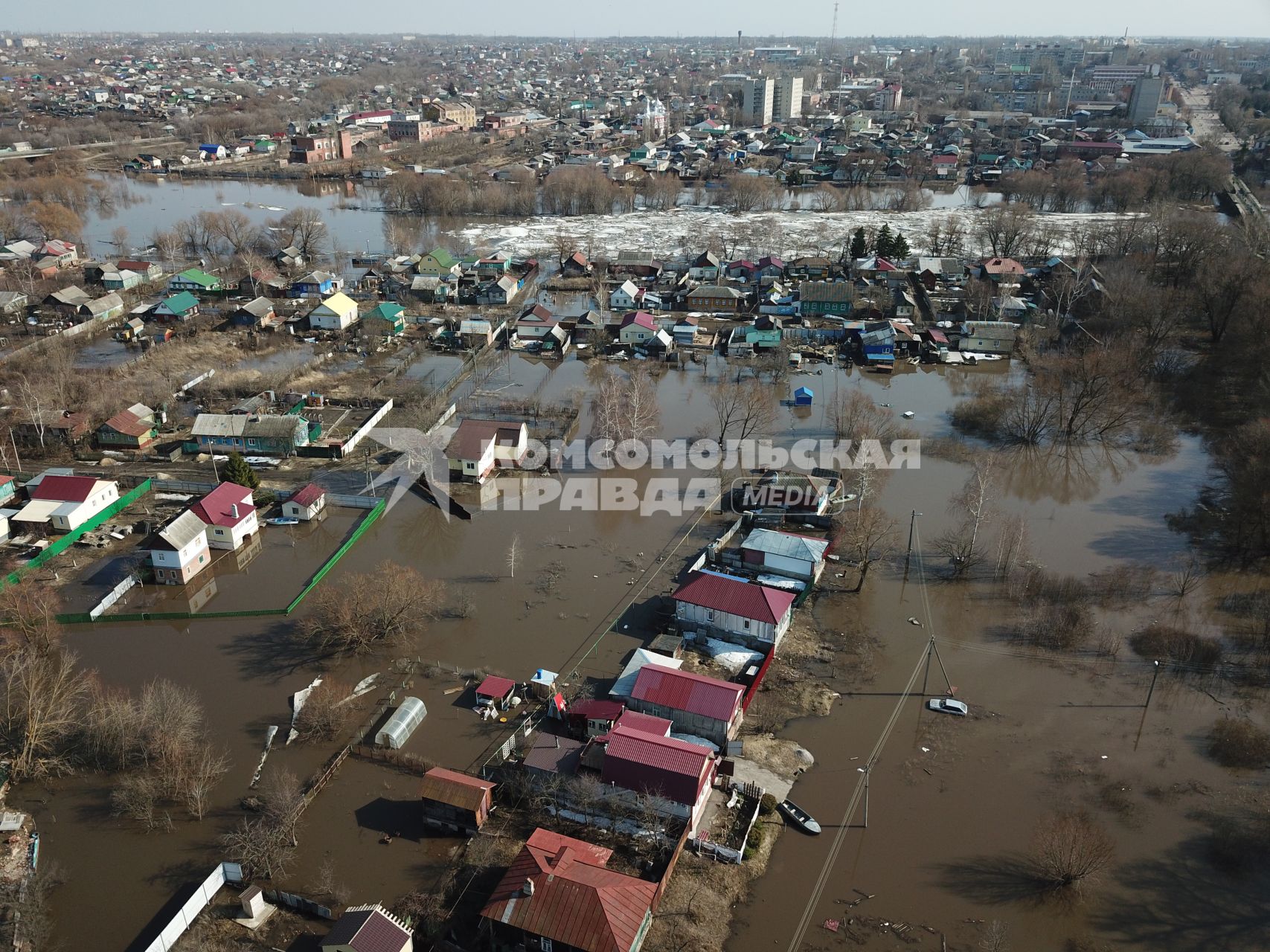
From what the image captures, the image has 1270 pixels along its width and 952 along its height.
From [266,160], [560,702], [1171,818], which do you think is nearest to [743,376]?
[560,702]

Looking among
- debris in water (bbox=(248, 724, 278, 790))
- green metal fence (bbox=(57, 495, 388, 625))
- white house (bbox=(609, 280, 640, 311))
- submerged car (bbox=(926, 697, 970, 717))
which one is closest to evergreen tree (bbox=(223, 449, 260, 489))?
green metal fence (bbox=(57, 495, 388, 625))

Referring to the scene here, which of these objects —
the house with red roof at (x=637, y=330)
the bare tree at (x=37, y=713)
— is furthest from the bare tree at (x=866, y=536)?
the bare tree at (x=37, y=713)

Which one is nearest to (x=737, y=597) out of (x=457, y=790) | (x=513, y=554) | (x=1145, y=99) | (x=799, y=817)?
(x=799, y=817)

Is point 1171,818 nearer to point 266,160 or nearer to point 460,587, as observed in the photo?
point 460,587

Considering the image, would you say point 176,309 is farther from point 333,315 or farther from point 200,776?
point 200,776

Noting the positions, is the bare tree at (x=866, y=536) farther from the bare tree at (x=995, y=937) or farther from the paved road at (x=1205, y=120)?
the paved road at (x=1205, y=120)
